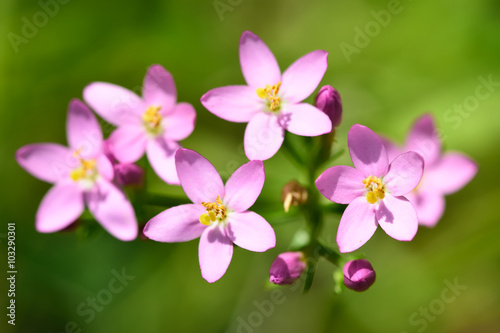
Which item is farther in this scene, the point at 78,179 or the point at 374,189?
the point at 78,179

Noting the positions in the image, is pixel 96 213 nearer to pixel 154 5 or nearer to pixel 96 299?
pixel 96 299

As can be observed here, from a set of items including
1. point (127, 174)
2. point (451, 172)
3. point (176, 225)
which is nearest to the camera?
point (176, 225)

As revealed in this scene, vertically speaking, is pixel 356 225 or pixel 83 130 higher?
pixel 83 130

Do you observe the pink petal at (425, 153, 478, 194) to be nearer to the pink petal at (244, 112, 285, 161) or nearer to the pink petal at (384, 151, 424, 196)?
the pink petal at (384, 151, 424, 196)

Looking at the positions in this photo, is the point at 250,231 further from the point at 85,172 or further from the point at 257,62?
the point at 85,172

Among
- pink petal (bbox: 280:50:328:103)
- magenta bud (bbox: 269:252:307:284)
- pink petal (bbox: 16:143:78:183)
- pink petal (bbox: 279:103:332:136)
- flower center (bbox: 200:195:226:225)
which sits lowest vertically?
magenta bud (bbox: 269:252:307:284)

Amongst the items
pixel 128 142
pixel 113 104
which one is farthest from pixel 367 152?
pixel 113 104

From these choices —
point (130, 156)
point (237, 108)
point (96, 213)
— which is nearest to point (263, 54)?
point (237, 108)

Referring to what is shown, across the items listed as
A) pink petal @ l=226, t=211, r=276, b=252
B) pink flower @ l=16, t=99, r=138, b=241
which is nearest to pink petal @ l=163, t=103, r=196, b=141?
pink flower @ l=16, t=99, r=138, b=241
